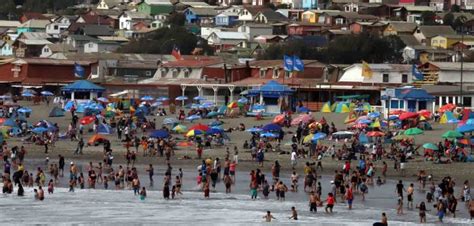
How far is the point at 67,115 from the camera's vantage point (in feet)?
189

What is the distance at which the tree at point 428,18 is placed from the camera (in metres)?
110

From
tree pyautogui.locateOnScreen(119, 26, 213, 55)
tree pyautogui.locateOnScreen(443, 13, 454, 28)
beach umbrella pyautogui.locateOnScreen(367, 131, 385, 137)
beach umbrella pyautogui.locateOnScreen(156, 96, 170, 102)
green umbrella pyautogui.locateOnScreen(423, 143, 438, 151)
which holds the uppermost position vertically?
tree pyautogui.locateOnScreen(443, 13, 454, 28)

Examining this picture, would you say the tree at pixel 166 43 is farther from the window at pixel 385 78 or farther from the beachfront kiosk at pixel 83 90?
the window at pixel 385 78

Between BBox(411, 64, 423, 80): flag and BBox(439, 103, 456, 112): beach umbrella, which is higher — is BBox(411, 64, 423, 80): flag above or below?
above

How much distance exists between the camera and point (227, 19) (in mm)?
114312

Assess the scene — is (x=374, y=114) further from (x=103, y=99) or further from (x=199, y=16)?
(x=199, y=16)

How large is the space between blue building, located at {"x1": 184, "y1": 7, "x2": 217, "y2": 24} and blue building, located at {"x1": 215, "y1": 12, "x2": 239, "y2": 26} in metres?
1.37

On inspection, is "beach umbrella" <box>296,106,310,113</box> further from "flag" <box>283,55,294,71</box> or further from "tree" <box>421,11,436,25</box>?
"tree" <box>421,11,436,25</box>

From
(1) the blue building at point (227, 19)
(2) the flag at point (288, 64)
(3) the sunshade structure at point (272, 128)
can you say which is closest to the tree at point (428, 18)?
(1) the blue building at point (227, 19)

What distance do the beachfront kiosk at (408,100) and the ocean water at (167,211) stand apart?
20.9 m

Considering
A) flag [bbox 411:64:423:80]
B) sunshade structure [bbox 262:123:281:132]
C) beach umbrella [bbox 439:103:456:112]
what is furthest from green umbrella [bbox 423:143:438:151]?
flag [bbox 411:64:423:80]

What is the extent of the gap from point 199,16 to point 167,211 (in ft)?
286

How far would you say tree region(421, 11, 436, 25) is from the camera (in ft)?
362

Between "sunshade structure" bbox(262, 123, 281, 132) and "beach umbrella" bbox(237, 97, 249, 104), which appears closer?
"sunshade structure" bbox(262, 123, 281, 132)
